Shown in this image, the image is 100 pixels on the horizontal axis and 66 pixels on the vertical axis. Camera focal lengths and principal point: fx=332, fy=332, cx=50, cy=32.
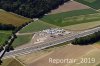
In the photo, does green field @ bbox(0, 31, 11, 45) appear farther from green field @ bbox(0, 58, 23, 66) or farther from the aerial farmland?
green field @ bbox(0, 58, 23, 66)

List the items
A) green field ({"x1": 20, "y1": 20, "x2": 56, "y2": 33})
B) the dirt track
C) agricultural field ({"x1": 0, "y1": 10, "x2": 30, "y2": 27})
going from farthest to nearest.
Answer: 1. the dirt track
2. agricultural field ({"x1": 0, "y1": 10, "x2": 30, "y2": 27})
3. green field ({"x1": 20, "y1": 20, "x2": 56, "y2": 33})

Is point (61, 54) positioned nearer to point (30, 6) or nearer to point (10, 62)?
point (10, 62)

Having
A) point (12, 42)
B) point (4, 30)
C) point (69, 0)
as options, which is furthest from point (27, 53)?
point (69, 0)

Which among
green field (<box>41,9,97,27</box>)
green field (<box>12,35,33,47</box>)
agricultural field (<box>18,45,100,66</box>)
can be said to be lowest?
agricultural field (<box>18,45,100,66</box>)

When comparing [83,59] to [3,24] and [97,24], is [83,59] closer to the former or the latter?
[97,24]

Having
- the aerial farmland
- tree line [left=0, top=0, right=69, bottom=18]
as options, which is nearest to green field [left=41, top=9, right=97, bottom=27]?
the aerial farmland

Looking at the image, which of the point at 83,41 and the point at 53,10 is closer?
the point at 83,41
